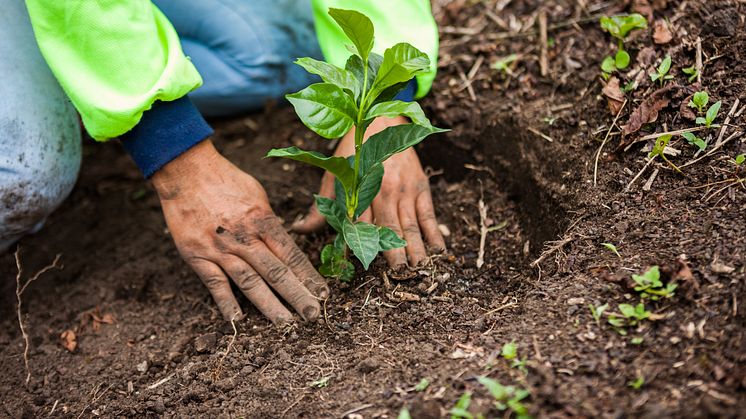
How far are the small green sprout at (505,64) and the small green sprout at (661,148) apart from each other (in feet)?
2.43

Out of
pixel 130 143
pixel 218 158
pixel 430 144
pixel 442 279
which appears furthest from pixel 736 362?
pixel 130 143

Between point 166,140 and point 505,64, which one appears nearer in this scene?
point 166,140

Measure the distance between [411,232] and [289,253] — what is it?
0.38 metres

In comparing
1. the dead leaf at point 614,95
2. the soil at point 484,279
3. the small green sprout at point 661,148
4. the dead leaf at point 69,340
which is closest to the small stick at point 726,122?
the soil at point 484,279

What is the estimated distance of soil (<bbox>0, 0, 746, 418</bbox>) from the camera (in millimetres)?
1396

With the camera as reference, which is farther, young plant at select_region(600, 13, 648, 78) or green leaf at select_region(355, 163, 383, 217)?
young plant at select_region(600, 13, 648, 78)

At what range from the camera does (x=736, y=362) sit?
1.28 m

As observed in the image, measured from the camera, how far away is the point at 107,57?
5.93ft

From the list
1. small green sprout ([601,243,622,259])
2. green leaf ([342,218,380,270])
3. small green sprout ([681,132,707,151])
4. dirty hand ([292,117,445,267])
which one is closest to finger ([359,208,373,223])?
dirty hand ([292,117,445,267])

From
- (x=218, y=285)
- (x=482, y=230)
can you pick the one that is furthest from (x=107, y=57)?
(x=482, y=230)

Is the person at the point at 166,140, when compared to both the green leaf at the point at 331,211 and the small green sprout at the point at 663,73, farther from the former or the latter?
the small green sprout at the point at 663,73

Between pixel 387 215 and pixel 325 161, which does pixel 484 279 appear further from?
pixel 325 161

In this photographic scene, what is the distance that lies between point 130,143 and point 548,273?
1.29m

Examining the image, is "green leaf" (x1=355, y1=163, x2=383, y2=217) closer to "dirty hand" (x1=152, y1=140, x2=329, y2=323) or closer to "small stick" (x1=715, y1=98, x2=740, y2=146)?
"dirty hand" (x1=152, y1=140, x2=329, y2=323)
